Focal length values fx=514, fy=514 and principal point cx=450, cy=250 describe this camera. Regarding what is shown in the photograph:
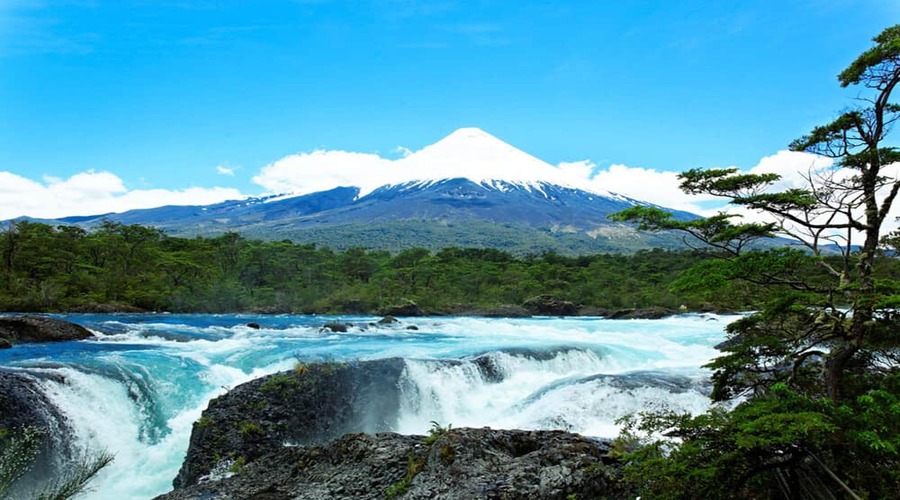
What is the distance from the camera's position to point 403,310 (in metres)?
37.5

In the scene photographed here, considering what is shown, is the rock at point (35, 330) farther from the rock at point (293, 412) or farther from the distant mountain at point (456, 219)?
the distant mountain at point (456, 219)

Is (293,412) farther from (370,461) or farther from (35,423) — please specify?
(35,423)

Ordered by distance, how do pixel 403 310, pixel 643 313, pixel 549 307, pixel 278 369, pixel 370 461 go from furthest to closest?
pixel 549 307 < pixel 403 310 < pixel 643 313 < pixel 278 369 < pixel 370 461

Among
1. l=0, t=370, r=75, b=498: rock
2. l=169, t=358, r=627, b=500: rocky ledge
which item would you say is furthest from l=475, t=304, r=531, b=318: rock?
l=0, t=370, r=75, b=498: rock

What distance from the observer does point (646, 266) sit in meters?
50.2

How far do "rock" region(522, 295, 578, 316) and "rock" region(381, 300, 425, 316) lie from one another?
8411mm

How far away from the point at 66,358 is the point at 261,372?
439 cm

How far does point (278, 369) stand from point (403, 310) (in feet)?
82.1

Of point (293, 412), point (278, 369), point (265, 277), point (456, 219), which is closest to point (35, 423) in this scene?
point (293, 412)

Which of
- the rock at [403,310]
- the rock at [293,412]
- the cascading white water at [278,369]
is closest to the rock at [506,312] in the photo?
the rock at [403,310]

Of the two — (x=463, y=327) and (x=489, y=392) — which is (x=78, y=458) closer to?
(x=489, y=392)

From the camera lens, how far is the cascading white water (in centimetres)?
871

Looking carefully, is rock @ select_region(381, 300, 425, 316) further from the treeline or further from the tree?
the tree

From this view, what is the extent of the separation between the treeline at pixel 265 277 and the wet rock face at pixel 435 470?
29532 mm
